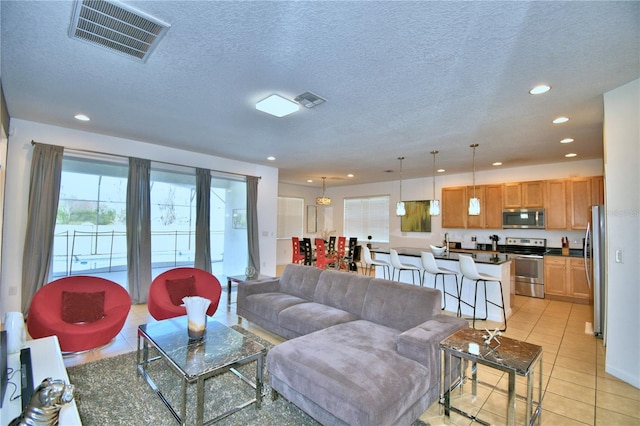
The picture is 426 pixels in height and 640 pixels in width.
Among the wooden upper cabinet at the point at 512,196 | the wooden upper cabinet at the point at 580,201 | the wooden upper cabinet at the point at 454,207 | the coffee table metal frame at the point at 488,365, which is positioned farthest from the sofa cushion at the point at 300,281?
the wooden upper cabinet at the point at 580,201

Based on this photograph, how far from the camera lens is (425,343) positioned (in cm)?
207

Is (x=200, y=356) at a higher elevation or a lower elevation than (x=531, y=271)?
lower

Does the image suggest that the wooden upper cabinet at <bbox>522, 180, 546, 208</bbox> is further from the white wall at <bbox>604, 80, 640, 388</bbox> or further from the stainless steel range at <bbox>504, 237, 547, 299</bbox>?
the white wall at <bbox>604, 80, 640, 388</bbox>

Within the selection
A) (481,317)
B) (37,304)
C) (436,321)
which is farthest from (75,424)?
Result: (481,317)

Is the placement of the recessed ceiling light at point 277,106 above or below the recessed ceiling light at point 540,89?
below

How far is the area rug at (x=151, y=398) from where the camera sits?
6.84 ft

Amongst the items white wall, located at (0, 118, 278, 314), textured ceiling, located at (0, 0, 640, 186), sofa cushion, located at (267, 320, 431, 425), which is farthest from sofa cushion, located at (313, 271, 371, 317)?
white wall, located at (0, 118, 278, 314)

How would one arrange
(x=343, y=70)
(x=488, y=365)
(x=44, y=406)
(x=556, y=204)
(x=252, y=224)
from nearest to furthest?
(x=44, y=406), (x=488, y=365), (x=343, y=70), (x=556, y=204), (x=252, y=224)

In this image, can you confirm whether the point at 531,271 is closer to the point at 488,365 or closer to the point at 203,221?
the point at 488,365

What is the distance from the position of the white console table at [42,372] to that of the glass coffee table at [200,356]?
563mm

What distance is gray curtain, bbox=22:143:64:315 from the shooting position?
158 inches

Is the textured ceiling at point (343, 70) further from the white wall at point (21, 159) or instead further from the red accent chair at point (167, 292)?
the red accent chair at point (167, 292)

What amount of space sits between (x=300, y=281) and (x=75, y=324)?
244 centimetres

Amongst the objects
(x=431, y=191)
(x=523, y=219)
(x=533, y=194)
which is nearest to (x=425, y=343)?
(x=523, y=219)
